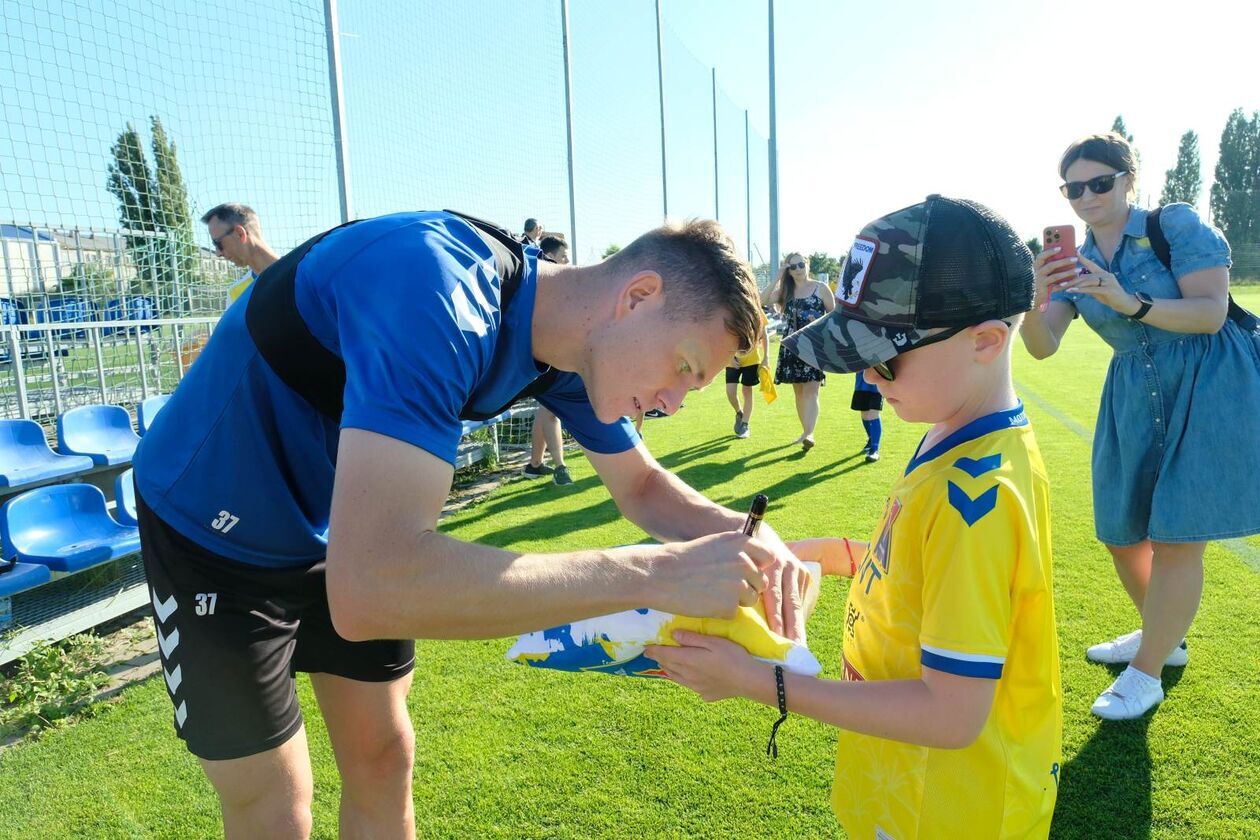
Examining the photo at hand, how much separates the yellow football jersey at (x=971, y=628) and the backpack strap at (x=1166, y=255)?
1.95m

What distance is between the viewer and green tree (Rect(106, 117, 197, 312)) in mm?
5910

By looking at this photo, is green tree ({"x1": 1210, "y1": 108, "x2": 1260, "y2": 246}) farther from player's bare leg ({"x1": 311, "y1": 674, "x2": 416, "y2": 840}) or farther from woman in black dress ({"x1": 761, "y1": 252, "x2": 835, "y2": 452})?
player's bare leg ({"x1": 311, "y1": 674, "x2": 416, "y2": 840})

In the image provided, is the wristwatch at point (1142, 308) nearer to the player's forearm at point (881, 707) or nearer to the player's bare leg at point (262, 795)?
the player's forearm at point (881, 707)

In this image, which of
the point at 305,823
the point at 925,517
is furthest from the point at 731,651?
the point at 305,823

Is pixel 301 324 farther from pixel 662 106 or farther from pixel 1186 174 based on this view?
pixel 1186 174

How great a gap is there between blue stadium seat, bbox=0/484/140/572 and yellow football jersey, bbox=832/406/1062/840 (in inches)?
162

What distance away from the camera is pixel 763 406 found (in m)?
11.8

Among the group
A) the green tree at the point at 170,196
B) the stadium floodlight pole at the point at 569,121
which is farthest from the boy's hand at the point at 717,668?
the stadium floodlight pole at the point at 569,121

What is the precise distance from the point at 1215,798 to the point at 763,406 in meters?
9.43

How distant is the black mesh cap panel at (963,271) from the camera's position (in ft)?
4.42

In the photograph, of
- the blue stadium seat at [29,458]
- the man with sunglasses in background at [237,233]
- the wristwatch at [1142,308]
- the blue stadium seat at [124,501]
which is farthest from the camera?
the man with sunglasses in background at [237,233]

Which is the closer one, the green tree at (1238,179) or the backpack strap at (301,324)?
the backpack strap at (301,324)

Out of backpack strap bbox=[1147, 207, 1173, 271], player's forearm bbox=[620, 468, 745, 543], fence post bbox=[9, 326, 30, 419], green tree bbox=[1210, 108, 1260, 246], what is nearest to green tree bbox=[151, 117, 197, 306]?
fence post bbox=[9, 326, 30, 419]

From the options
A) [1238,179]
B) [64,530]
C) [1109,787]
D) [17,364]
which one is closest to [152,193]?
[17,364]
